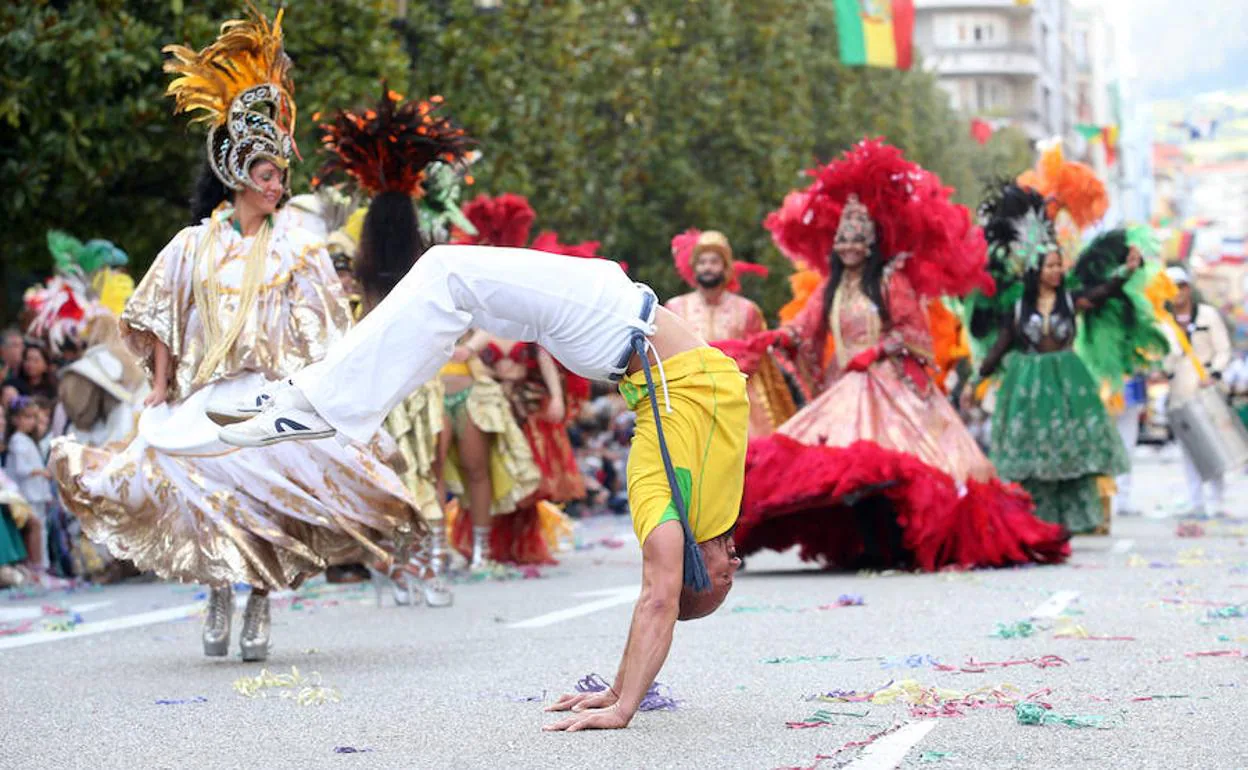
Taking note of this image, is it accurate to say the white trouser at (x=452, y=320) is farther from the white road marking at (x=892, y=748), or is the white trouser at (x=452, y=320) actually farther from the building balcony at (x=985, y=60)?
the building balcony at (x=985, y=60)

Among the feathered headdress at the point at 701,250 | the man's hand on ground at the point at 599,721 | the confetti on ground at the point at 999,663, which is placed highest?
the feathered headdress at the point at 701,250

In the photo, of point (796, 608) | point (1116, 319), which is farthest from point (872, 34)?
point (796, 608)

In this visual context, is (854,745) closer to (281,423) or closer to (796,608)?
(281,423)

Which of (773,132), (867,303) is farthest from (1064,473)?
(773,132)

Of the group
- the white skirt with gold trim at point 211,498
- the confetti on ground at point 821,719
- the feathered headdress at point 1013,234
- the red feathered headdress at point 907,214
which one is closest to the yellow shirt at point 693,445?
the confetti on ground at point 821,719

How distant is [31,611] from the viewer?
11.6 metres

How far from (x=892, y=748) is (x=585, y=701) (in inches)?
42.6

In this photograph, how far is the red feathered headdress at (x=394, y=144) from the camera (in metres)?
11.1

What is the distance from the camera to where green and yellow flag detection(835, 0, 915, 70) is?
114 feet

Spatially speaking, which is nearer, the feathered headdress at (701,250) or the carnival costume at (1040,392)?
the feathered headdress at (701,250)

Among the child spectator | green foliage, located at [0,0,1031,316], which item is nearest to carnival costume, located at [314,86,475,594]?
the child spectator

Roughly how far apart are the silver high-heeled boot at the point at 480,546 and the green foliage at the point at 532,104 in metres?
3.43

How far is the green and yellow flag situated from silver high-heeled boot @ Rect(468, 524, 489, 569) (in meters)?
21.9

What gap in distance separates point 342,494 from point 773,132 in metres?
25.1
